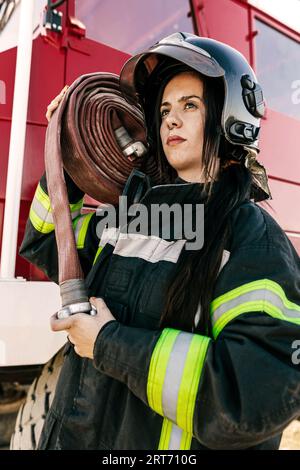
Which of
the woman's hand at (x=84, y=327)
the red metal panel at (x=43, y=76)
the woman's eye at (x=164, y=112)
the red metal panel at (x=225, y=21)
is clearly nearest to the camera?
the woman's hand at (x=84, y=327)

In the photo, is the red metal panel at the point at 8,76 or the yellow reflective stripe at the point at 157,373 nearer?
the yellow reflective stripe at the point at 157,373

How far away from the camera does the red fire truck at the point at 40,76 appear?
4.87 feet

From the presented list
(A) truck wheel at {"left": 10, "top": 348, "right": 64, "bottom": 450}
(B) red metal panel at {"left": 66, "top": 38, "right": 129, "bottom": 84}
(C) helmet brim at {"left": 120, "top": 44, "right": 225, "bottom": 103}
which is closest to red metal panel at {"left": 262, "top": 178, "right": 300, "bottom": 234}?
(B) red metal panel at {"left": 66, "top": 38, "right": 129, "bottom": 84}

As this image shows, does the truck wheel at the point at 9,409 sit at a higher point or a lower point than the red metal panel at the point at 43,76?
lower

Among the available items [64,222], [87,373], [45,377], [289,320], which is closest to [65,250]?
[64,222]

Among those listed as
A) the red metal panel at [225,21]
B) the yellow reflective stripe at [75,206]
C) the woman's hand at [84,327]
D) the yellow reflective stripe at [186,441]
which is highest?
the red metal panel at [225,21]

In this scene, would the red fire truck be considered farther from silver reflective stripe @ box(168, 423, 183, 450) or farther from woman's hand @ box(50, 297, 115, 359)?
silver reflective stripe @ box(168, 423, 183, 450)

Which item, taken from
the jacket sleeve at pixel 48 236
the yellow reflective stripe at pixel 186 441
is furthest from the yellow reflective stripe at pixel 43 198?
the yellow reflective stripe at pixel 186 441

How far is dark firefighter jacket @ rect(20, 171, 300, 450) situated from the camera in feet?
2.64

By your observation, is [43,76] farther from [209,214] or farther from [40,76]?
[209,214]

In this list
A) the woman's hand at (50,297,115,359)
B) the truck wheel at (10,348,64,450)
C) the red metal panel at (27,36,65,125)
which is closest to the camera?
the woman's hand at (50,297,115,359)

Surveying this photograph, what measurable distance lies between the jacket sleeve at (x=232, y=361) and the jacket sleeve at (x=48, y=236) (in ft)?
1.62

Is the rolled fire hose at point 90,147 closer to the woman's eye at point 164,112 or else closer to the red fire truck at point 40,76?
the woman's eye at point 164,112

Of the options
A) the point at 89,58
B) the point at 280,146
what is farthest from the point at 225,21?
the point at 89,58
